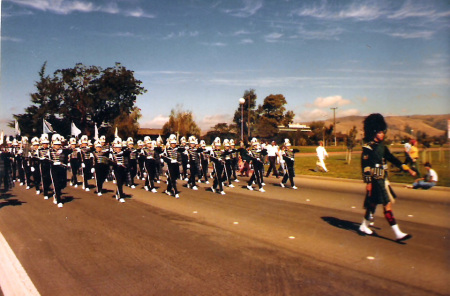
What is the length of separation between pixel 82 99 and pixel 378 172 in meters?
32.3

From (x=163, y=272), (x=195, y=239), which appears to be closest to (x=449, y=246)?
(x=195, y=239)

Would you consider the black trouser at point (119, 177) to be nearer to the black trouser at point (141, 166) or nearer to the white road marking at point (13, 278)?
the black trouser at point (141, 166)

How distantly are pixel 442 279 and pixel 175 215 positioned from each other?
6.13 meters

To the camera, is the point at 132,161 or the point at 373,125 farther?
the point at 132,161

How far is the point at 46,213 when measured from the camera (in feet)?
32.6

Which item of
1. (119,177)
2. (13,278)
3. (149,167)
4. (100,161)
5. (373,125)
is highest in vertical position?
(373,125)

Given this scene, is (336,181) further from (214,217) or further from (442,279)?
(442,279)

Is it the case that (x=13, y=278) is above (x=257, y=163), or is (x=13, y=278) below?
below

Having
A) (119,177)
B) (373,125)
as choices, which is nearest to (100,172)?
(119,177)

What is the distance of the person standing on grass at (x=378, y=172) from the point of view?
6793 mm

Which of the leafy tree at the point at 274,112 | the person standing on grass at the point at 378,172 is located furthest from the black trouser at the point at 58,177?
the leafy tree at the point at 274,112

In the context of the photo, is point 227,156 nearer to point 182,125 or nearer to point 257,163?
point 257,163

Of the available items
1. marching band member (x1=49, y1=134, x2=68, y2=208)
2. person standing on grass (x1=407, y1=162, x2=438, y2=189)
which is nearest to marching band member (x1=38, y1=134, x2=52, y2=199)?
marching band member (x1=49, y1=134, x2=68, y2=208)

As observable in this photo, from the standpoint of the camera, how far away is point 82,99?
3438cm
